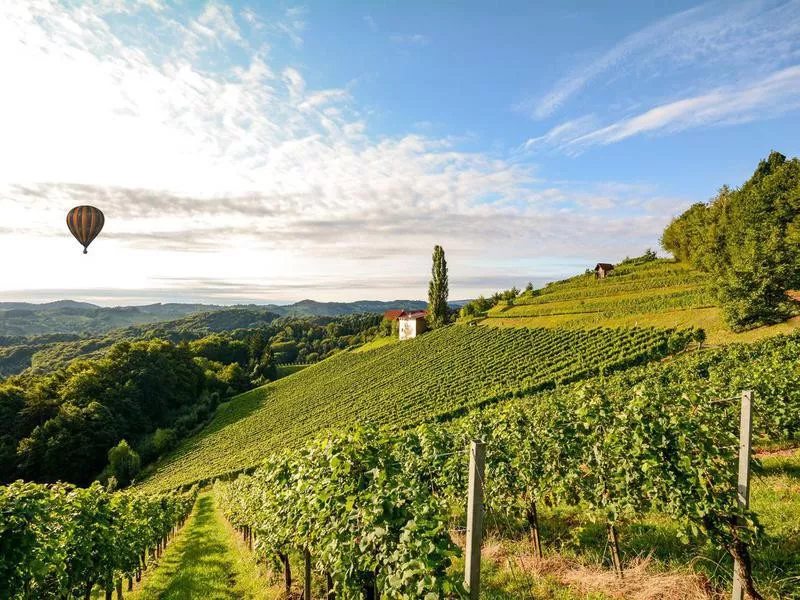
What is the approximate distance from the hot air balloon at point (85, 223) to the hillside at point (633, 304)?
4774 centimetres

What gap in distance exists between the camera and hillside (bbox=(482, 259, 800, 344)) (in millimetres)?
40969

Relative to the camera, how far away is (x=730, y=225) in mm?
A: 51469

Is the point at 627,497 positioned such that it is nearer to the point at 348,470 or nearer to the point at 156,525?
the point at 348,470

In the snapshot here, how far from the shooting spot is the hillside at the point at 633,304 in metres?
41.0

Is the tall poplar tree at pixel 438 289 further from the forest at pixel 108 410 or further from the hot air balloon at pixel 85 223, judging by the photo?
the hot air balloon at pixel 85 223

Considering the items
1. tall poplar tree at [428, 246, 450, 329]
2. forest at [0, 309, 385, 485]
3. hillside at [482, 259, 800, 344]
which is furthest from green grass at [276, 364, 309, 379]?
hillside at [482, 259, 800, 344]

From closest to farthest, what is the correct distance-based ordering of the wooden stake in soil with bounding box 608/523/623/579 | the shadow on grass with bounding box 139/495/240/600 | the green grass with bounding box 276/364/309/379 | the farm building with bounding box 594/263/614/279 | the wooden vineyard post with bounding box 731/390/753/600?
1. the wooden vineyard post with bounding box 731/390/753/600
2. the wooden stake in soil with bounding box 608/523/623/579
3. the shadow on grass with bounding box 139/495/240/600
4. the farm building with bounding box 594/263/614/279
5. the green grass with bounding box 276/364/309/379

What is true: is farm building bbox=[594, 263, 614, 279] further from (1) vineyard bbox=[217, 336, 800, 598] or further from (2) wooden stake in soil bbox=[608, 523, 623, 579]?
(2) wooden stake in soil bbox=[608, 523, 623, 579]

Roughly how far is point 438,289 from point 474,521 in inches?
3134

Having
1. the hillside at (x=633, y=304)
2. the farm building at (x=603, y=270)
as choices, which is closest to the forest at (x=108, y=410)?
the hillside at (x=633, y=304)

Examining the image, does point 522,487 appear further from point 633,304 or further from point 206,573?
point 633,304

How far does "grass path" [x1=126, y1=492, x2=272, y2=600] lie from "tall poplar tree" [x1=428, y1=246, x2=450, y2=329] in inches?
2632

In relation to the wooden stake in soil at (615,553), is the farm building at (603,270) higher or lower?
higher

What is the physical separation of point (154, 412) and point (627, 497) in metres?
82.3
